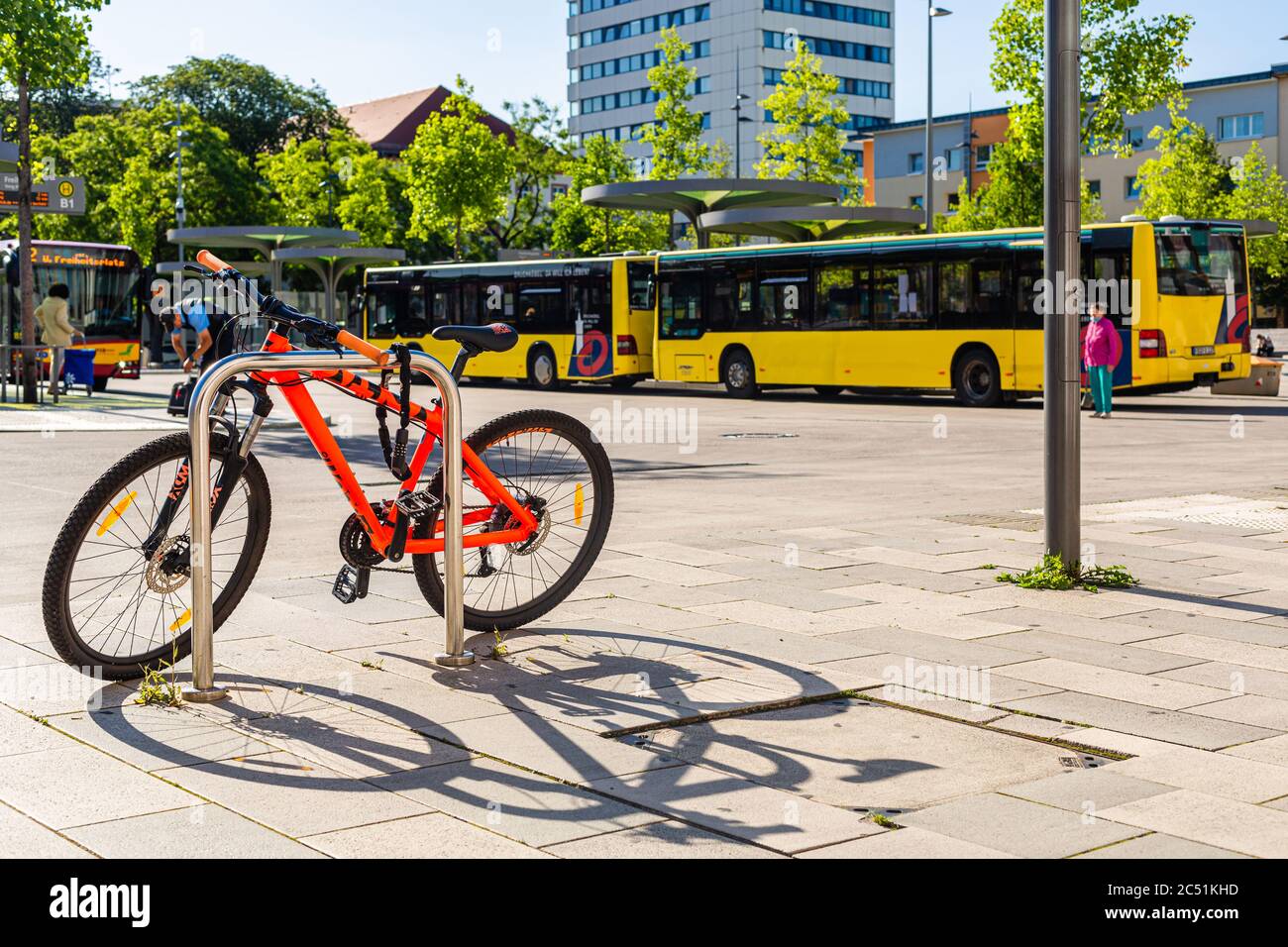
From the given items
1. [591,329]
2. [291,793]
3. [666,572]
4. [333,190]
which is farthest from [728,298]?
[333,190]

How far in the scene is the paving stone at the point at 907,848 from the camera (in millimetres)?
3514

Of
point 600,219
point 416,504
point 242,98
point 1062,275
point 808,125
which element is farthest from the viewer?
point 242,98

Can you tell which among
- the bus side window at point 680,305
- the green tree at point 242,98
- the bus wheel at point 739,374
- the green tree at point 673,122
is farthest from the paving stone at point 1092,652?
the green tree at point 242,98

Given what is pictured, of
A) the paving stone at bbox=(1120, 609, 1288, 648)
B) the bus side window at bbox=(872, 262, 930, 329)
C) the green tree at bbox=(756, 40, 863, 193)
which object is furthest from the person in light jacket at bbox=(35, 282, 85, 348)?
the green tree at bbox=(756, 40, 863, 193)

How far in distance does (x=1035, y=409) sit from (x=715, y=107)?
84971mm

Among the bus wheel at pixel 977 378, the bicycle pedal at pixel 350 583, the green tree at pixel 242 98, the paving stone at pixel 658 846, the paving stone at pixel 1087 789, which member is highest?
the green tree at pixel 242 98

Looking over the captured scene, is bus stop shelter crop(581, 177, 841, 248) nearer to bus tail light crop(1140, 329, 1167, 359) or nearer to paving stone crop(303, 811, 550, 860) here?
bus tail light crop(1140, 329, 1167, 359)

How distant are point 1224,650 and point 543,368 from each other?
1117 inches

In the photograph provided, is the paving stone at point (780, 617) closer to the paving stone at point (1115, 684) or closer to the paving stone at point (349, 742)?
the paving stone at point (1115, 684)

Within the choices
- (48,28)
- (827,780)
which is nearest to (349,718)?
(827,780)

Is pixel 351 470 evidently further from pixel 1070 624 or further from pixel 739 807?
pixel 1070 624

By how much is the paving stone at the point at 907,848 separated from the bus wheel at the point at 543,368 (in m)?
29.8

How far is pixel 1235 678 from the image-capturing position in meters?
5.39

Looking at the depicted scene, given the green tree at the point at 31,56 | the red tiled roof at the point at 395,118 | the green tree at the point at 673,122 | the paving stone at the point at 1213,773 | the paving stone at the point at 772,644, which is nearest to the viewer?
the paving stone at the point at 1213,773
